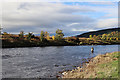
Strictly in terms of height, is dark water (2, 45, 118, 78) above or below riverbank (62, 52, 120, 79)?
below

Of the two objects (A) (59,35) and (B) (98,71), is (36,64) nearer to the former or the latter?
(B) (98,71)

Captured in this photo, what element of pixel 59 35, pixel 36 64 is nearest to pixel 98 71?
pixel 36 64

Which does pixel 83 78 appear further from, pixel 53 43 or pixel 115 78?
pixel 53 43

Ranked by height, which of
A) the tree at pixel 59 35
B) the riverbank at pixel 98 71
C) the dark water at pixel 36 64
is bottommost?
the dark water at pixel 36 64

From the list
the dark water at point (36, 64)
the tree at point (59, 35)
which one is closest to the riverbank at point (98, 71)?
the dark water at point (36, 64)

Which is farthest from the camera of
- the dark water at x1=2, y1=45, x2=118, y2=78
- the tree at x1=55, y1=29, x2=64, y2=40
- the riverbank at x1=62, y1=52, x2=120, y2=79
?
the tree at x1=55, y1=29, x2=64, y2=40

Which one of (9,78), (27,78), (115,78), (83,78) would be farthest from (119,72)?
(9,78)

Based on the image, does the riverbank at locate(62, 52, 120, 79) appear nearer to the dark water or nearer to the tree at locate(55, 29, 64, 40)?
the dark water

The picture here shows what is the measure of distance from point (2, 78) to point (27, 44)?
56203 millimetres

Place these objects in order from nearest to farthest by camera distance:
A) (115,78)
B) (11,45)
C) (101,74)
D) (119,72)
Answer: (115,78) < (119,72) < (101,74) < (11,45)

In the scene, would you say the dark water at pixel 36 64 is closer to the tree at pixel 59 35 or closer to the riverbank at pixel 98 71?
the riverbank at pixel 98 71

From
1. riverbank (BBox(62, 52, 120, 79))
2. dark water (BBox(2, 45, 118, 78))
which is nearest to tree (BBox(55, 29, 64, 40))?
dark water (BBox(2, 45, 118, 78))

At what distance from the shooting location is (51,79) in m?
16.5

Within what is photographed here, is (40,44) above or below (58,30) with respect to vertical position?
below
